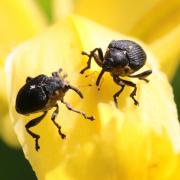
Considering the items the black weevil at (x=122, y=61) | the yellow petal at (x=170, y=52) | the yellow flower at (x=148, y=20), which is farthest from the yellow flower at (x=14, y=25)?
the black weevil at (x=122, y=61)

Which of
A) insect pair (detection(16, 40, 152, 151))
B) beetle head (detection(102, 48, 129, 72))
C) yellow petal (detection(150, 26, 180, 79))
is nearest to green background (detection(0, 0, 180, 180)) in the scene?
yellow petal (detection(150, 26, 180, 79))

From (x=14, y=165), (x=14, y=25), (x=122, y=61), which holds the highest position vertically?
(x=14, y=25)

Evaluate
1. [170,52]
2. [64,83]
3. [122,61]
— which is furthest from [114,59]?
[170,52]

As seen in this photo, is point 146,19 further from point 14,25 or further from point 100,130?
point 100,130

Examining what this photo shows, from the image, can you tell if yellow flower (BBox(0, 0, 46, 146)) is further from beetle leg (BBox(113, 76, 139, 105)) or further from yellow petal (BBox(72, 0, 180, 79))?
beetle leg (BBox(113, 76, 139, 105))

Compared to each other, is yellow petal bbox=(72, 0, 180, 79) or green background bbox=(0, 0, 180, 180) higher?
yellow petal bbox=(72, 0, 180, 79)
